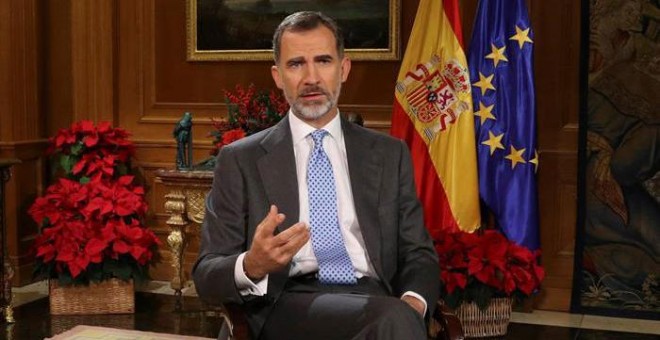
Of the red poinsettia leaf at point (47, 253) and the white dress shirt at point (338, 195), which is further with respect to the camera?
the red poinsettia leaf at point (47, 253)

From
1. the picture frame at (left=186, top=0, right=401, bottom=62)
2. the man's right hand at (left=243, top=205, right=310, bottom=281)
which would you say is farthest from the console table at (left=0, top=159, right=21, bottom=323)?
the man's right hand at (left=243, top=205, right=310, bottom=281)

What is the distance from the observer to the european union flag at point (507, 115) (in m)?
4.61

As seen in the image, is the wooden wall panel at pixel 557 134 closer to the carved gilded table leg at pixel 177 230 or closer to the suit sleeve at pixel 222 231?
the carved gilded table leg at pixel 177 230

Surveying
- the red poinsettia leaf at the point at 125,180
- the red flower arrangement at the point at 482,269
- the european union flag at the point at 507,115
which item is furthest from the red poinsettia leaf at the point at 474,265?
the red poinsettia leaf at the point at 125,180

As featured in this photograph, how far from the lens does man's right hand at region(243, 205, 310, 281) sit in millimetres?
2105

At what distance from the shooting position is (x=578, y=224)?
498 cm

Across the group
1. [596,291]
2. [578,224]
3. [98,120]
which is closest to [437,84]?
[578,224]

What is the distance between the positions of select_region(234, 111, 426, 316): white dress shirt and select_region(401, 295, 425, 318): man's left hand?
1 centimetres

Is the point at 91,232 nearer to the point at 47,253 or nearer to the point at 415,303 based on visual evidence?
the point at 47,253

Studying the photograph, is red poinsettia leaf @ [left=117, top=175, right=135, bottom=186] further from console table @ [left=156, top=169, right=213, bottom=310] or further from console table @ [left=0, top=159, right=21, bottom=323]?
console table @ [left=0, top=159, right=21, bottom=323]

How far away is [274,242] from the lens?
A: 7.03ft

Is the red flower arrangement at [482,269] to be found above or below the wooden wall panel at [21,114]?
below

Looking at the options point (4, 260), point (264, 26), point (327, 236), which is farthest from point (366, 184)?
point (264, 26)

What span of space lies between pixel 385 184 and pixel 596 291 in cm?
284
